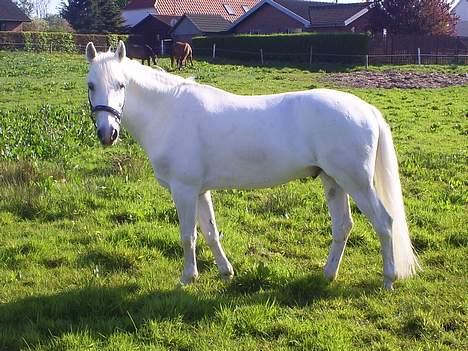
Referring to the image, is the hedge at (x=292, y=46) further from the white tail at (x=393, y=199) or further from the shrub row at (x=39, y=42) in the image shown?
the white tail at (x=393, y=199)

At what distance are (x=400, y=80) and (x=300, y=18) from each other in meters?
29.0

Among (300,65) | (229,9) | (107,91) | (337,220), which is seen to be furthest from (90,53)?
(229,9)

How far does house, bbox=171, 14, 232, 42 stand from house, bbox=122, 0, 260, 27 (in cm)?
1234

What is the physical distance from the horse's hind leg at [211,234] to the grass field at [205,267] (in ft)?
0.46

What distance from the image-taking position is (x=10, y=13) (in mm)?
66062

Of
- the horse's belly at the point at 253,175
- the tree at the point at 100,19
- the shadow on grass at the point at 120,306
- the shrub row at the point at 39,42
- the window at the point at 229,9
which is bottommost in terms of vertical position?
the shadow on grass at the point at 120,306

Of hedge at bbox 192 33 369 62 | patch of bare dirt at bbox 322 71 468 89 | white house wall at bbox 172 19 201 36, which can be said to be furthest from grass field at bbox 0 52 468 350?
white house wall at bbox 172 19 201 36

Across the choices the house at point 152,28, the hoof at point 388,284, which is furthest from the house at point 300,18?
the hoof at point 388,284

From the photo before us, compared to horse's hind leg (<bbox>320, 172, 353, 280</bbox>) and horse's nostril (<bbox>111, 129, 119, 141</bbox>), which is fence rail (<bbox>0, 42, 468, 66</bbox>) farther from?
horse's nostril (<bbox>111, 129, 119, 141</bbox>)

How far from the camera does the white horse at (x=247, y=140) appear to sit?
5.01m

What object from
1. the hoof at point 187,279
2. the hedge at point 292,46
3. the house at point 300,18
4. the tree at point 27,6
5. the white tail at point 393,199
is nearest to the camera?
the white tail at point 393,199

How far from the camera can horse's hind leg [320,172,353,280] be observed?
18.3 feet

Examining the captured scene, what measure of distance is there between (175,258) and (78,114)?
362 inches

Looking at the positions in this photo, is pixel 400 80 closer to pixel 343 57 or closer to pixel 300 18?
pixel 343 57
